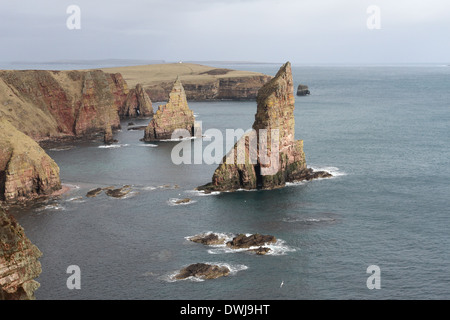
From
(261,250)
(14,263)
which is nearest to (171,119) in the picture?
(261,250)

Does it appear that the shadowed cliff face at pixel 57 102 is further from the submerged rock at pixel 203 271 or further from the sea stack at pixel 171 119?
the submerged rock at pixel 203 271

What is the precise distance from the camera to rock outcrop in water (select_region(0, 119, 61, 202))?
94.8 metres

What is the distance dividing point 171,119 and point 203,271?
104339mm

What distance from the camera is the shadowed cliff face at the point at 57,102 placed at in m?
157

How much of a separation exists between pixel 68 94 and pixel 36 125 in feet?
63.1

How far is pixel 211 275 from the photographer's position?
6256 centimetres

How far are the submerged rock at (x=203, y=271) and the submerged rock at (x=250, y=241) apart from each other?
7946 millimetres

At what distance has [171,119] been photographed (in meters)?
163

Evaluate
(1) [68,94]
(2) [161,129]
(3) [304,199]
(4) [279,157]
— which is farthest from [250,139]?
(1) [68,94]

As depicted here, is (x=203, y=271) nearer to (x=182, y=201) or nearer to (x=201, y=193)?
(x=182, y=201)

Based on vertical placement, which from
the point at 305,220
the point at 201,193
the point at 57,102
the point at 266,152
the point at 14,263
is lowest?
the point at 305,220

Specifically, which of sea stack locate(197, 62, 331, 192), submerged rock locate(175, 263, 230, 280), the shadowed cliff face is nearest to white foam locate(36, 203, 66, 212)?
sea stack locate(197, 62, 331, 192)

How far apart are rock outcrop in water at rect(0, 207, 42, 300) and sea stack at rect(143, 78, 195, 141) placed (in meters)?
123

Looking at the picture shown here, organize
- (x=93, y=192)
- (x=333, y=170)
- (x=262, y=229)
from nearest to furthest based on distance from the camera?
1. (x=262, y=229)
2. (x=93, y=192)
3. (x=333, y=170)
